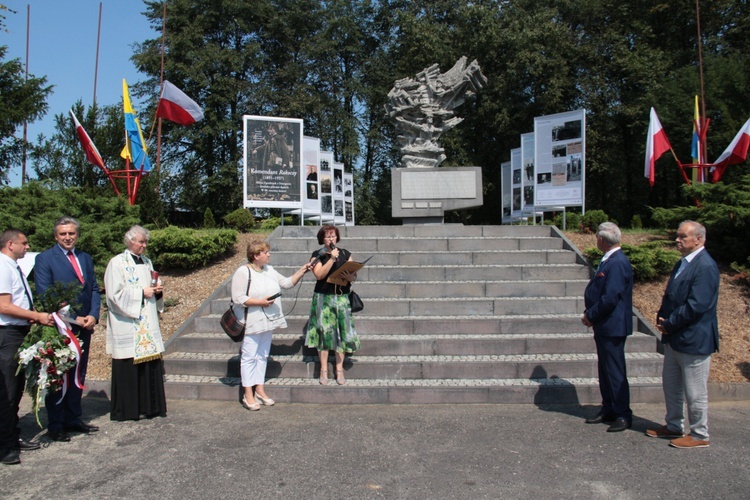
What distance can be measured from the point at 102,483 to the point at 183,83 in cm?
2858

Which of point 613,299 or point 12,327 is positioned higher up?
point 613,299

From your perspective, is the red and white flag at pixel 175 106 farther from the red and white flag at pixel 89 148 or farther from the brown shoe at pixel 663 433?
the brown shoe at pixel 663 433

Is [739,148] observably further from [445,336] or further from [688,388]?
[688,388]

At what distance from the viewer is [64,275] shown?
16.0 ft

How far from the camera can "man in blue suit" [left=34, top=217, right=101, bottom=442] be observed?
15.6ft

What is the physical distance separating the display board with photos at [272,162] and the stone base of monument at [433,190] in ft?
7.73

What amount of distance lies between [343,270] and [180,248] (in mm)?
4584

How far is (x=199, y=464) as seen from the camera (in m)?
4.16

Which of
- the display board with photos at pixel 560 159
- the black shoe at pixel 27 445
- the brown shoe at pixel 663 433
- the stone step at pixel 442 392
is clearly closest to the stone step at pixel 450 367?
the stone step at pixel 442 392

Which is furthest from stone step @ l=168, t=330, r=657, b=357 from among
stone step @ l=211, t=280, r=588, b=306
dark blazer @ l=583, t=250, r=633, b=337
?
Result: dark blazer @ l=583, t=250, r=633, b=337

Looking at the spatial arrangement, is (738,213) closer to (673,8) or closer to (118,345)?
(118,345)

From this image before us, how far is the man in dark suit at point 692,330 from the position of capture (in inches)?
172

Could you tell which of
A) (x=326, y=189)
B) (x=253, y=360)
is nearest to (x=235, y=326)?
(x=253, y=360)

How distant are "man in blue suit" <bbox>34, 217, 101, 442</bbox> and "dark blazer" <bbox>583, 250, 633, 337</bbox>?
4.64m
